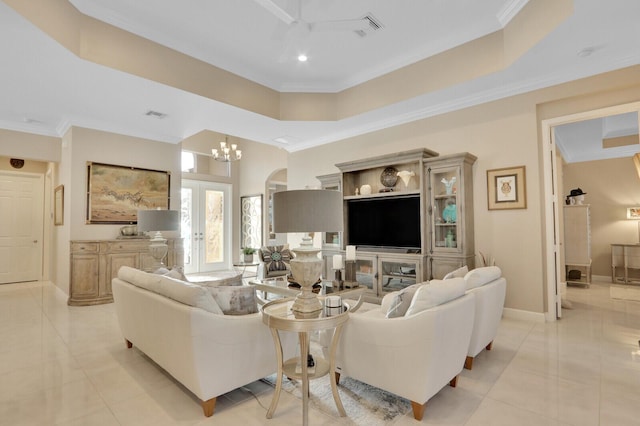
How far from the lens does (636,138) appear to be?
6277 millimetres

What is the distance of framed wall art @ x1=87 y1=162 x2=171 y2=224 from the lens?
17.7ft

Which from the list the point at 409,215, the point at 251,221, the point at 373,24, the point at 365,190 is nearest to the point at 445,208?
the point at 409,215

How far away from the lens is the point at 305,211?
6.56 feet

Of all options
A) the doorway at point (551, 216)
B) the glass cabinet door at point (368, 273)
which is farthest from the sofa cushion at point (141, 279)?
the doorway at point (551, 216)

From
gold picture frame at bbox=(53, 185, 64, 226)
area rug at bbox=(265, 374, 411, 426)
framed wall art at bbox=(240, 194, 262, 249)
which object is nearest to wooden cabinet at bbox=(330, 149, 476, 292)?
area rug at bbox=(265, 374, 411, 426)

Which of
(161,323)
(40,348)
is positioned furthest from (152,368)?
(40,348)

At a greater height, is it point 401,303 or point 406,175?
point 406,175

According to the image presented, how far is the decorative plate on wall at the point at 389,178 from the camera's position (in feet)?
16.7

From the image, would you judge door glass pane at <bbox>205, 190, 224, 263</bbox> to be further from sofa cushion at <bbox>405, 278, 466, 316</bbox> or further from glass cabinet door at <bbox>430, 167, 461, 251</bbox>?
sofa cushion at <bbox>405, 278, 466, 316</bbox>

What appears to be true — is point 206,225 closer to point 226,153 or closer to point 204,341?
point 226,153

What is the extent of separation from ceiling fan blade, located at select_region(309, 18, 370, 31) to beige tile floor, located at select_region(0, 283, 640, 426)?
9.55 feet

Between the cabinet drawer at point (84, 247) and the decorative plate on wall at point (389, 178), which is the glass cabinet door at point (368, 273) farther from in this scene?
the cabinet drawer at point (84, 247)

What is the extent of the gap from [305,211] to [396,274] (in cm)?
313

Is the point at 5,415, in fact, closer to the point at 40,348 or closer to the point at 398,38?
the point at 40,348
